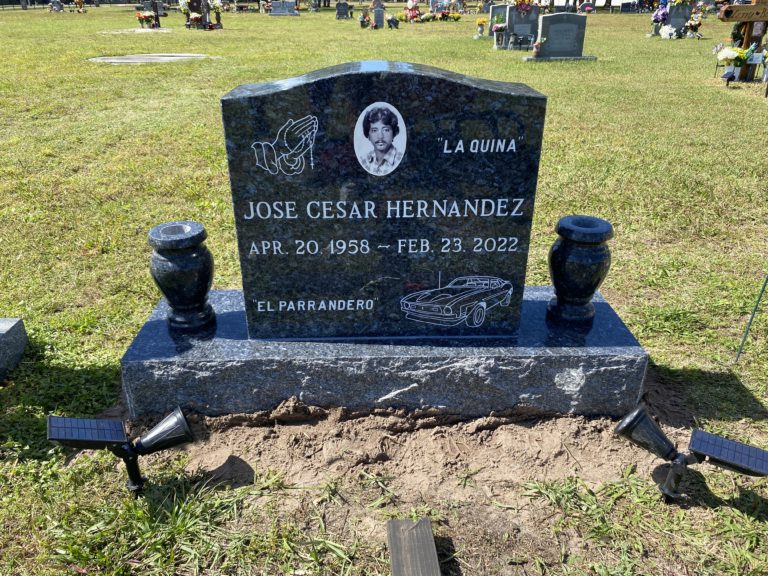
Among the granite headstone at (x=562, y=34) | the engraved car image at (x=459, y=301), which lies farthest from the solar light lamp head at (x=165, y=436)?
the granite headstone at (x=562, y=34)

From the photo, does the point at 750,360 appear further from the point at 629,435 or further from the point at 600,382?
the point at 629,435

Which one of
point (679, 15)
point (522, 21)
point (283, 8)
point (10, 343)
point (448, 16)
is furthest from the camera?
point (283, 8)

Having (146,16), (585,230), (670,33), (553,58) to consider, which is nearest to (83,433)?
(585,230)

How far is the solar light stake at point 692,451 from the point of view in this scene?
280 cm

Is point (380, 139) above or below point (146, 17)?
below

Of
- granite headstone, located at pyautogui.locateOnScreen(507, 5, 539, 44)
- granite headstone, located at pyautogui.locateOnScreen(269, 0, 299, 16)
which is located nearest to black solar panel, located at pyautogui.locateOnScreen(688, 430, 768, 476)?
granite headstone, located at pyautogui.locateOnScreen(507, 5, 539, 44)

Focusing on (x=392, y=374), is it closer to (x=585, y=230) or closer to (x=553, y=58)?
(x=585, y=230)

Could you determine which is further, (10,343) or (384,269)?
(10,343)

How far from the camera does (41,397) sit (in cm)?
369

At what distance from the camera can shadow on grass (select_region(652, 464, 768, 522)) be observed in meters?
2.87

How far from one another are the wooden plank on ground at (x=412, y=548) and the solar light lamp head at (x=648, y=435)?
3.64 feet

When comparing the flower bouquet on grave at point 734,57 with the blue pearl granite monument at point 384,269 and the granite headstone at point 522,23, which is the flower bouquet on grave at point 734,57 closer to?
the granite headstone at point 522,23

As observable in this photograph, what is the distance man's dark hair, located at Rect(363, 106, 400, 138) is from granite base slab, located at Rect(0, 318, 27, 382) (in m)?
2.74

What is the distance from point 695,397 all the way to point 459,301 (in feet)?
5.19
